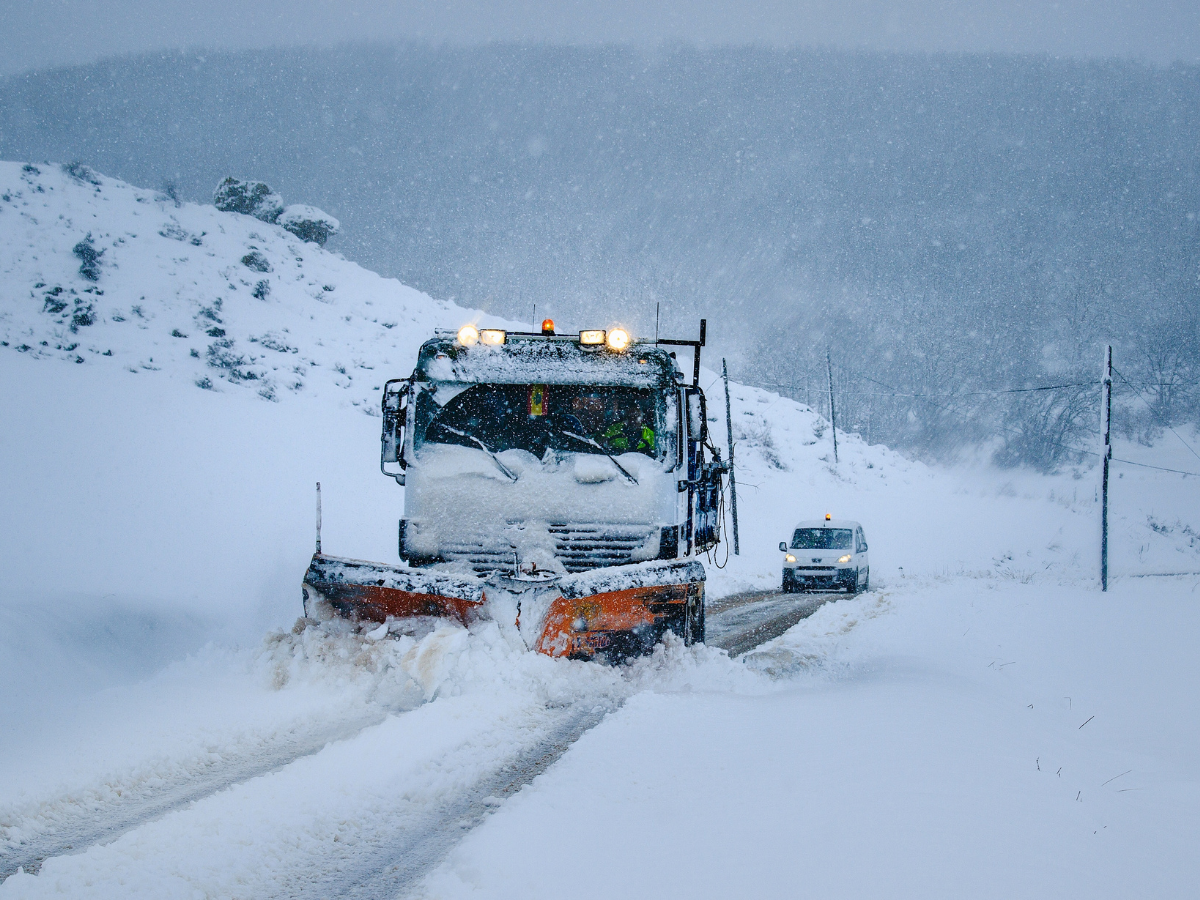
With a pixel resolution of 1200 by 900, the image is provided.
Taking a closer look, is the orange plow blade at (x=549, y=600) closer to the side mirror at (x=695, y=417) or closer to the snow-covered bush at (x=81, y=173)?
the side mirror at (x=695, y=417)

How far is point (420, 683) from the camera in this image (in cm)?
538

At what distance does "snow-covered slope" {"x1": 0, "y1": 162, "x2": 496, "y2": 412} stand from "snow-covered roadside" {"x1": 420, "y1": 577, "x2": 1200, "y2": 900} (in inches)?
1081

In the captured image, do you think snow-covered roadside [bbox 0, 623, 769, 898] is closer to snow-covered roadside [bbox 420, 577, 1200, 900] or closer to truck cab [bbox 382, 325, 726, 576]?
snow-covered roadside [bbox 420, 577, 1200, 900]

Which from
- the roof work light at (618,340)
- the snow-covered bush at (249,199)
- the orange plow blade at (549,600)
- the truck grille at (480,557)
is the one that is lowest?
the orange plow blade at (549,600)

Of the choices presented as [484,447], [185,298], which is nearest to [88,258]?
[185,298]

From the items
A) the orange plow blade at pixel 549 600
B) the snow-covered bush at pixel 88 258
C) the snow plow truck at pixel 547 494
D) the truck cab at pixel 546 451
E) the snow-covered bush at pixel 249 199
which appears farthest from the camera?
the snow-covered bush at pixel 249 199

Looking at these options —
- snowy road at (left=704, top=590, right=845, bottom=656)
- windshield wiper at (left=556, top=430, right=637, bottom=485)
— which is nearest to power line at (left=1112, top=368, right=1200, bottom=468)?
snowy road at (left=704, top=590, right=845, bottom=656)

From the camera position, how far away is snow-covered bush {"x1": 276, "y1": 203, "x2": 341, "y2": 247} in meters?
52.6

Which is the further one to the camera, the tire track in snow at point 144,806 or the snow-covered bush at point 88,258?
the snow-covered bush at point 88,258

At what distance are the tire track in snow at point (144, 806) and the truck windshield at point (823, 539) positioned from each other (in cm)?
1656

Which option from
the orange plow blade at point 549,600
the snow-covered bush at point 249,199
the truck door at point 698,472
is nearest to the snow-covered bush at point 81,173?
the snow-covered bush at point 249,199

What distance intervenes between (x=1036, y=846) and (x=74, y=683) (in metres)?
7.13

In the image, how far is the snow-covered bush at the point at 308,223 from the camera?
52.6 m

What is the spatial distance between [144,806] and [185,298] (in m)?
36.9
